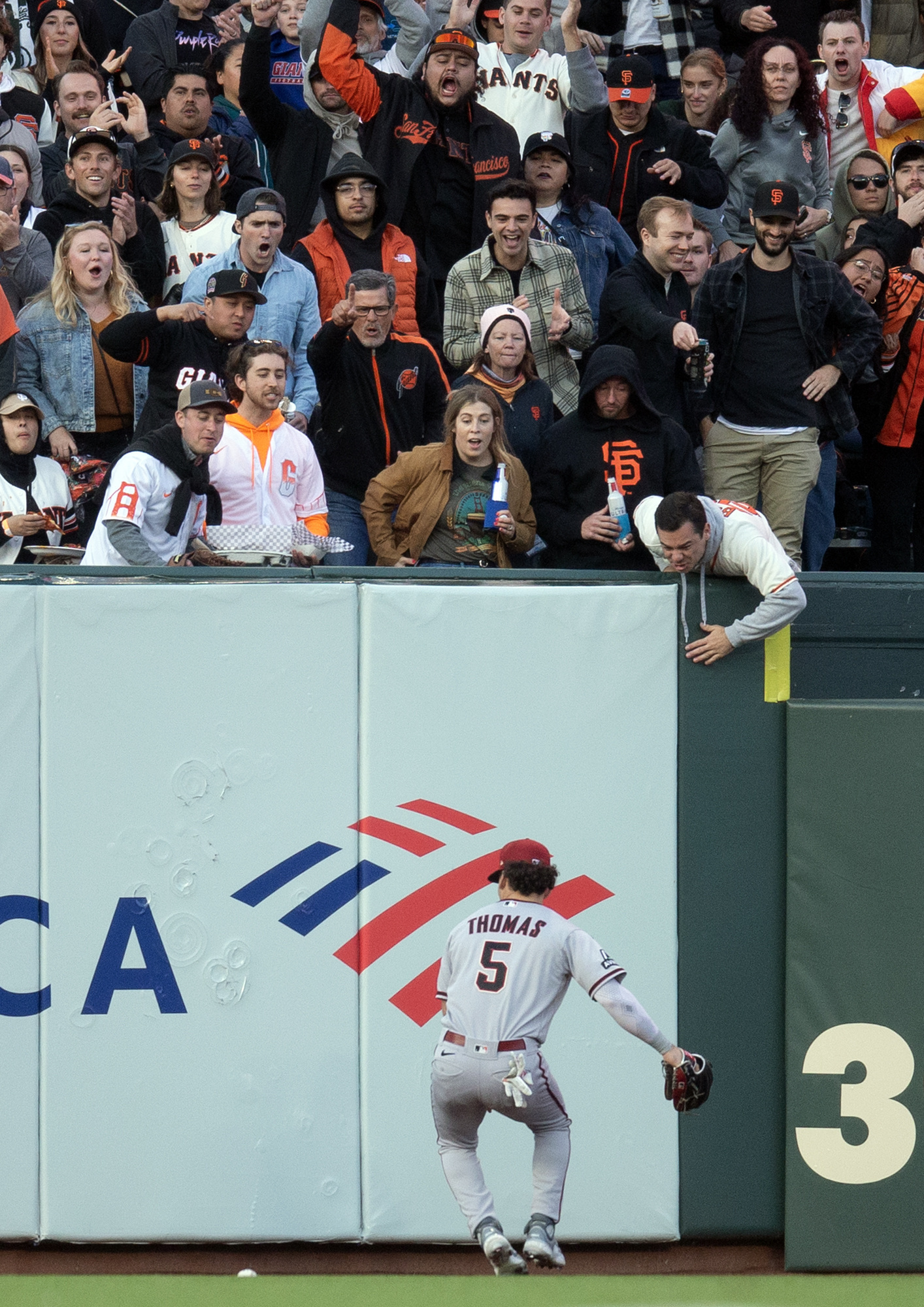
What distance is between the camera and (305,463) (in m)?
7.10

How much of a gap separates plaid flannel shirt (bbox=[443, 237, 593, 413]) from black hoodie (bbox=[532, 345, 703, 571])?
41.8 inches

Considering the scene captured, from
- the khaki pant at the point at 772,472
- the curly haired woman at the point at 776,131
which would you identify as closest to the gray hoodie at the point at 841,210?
the curly haired woman at the point at 776,131

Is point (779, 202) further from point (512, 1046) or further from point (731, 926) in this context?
point (512, 1046)

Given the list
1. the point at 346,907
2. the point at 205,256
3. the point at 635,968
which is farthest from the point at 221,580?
the point at 205,256

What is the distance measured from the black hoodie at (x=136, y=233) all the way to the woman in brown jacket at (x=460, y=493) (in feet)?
8.05

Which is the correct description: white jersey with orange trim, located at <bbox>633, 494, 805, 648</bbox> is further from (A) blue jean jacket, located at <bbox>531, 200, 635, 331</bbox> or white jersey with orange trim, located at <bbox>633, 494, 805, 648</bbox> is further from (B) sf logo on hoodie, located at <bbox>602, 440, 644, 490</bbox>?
(A) blue jean jacket, located at <bbox>531, 200, 635, 331</bbox>

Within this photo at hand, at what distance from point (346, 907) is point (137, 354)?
2914mm

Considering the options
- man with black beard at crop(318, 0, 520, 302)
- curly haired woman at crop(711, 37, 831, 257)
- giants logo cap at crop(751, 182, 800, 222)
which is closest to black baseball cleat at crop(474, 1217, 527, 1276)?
giants logo cap at crop(751, 182, 800, 222)

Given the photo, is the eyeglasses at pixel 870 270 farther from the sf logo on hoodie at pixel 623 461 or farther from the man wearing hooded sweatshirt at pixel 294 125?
the man wearing hooded sweatshirt at pixel 294 125

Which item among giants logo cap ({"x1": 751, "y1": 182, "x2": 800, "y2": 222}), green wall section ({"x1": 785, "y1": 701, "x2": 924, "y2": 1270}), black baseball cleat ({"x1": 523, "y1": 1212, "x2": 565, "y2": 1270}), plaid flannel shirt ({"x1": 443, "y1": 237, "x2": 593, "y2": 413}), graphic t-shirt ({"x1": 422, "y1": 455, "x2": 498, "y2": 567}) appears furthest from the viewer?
plaid flannel shirt ({"x1": 443, "y1": 237, "x2": 593, "y2": 413})

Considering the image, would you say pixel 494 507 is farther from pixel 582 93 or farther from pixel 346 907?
pixel 582 93

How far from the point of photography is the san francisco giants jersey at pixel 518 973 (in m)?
5.86

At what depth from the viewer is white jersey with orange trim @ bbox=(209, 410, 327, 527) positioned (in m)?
6.98

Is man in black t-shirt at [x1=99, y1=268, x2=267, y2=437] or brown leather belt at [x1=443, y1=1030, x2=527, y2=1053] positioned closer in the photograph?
brown leather belt at [x1=443, y1=1030, x2=527, y2=1053]
